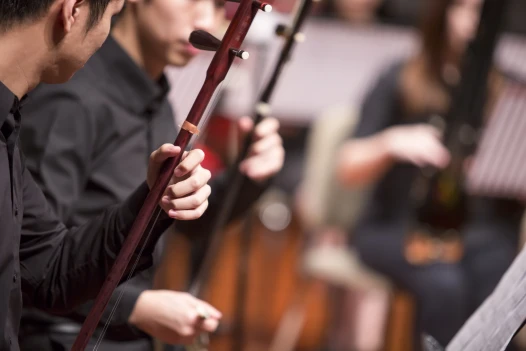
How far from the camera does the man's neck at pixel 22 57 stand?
92 centimetres

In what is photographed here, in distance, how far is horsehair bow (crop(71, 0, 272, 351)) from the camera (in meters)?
0.95

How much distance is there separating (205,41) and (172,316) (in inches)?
16.3

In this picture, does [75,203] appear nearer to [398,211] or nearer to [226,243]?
[398,211]

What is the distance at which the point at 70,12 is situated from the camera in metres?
0.93

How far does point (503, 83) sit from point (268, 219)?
109 cm

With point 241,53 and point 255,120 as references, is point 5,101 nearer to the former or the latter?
point 241,53

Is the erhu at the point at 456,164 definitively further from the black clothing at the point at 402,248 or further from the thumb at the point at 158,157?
the thumb at the point at 158,157

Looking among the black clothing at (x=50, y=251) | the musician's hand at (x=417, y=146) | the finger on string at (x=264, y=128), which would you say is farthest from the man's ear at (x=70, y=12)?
the musician's hand at (x=417, y=146)

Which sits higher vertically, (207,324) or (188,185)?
(188,185)

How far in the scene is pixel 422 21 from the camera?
260 cm

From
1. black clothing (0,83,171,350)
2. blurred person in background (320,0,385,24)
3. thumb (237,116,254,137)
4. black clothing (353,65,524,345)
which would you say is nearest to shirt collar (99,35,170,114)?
thumb (237,116,254,137)

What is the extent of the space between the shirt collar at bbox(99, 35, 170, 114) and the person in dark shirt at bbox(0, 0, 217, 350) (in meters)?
0.33

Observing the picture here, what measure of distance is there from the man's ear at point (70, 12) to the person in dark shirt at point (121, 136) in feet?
0.89

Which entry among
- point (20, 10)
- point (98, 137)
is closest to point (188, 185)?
point (20, 10)
